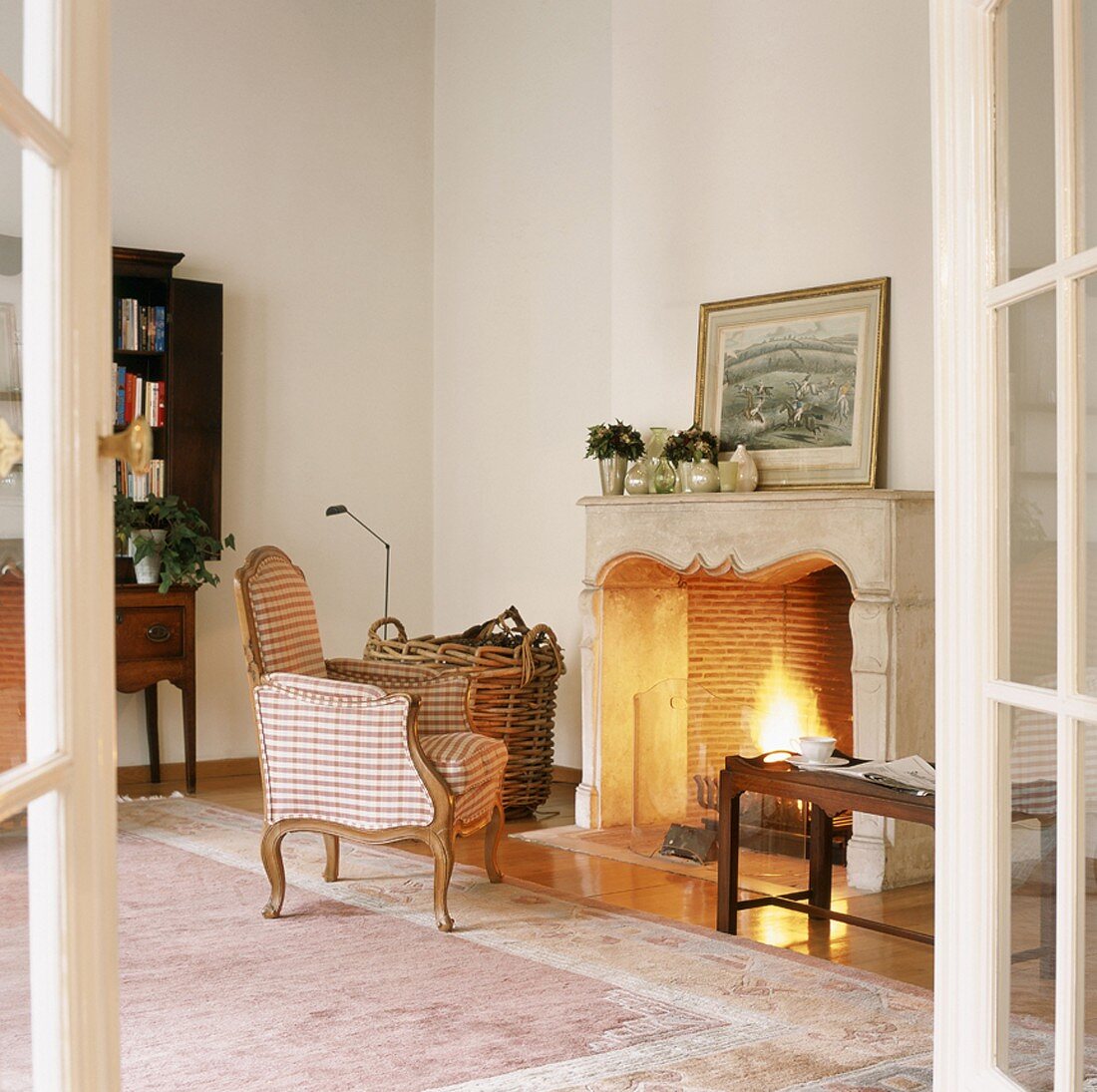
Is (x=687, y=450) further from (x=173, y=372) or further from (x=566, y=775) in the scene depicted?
(x=173, y=372)

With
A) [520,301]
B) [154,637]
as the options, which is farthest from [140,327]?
[520,301]

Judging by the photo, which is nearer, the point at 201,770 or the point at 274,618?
the point at 274,618

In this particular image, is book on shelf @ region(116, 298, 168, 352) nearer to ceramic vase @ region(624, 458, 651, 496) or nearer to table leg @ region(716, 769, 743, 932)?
ceramic vase @ region(624, 458, 651, 496)

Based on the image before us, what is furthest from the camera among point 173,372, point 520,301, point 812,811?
point 520,301

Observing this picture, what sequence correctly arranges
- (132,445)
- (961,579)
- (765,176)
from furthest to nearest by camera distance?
(765,176) → (961,579) → (132,445)

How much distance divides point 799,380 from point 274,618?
2.09 meters

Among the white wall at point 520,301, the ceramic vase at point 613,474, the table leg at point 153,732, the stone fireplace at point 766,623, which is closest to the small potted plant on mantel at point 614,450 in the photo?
the ceramic vase at point 613,474

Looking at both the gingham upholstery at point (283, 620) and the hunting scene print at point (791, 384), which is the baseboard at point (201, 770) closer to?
the gingham upholstery at point (283, 620)

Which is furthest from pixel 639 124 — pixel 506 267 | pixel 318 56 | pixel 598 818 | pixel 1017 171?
pixel 1017 171

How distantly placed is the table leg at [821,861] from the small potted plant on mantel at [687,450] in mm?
1547

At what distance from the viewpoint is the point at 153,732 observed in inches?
253

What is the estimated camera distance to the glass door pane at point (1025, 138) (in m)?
1.72

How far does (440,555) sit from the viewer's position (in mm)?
7398

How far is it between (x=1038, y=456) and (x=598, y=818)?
3947 millimetres
